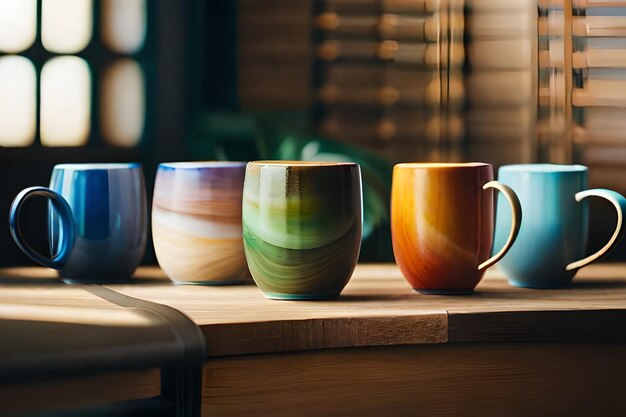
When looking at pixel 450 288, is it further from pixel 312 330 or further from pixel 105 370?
pixel 105 370

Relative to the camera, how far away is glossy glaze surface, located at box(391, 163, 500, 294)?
1162 millimetres

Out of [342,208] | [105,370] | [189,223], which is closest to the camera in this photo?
[105,370]

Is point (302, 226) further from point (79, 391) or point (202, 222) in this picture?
point (79, 391)

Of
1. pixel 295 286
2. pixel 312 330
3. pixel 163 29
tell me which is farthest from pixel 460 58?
pixel 312 330

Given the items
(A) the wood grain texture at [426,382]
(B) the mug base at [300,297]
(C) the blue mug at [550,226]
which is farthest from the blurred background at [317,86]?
(A) the wood grain texture at [426,382]

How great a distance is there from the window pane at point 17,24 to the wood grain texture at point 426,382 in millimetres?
729

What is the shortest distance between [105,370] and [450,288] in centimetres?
47

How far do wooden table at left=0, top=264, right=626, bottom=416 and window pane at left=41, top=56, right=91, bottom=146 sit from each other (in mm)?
463

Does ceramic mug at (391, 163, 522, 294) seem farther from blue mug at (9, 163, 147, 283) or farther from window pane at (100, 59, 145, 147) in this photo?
window pane at (100, 59, 145, 147)

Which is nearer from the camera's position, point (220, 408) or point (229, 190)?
point (220, 408)

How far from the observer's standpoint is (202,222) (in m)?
1.24

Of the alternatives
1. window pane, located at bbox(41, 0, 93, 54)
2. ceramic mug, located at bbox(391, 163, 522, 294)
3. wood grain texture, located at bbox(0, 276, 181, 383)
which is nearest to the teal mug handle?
ceramic mug, located at bbox(391, 163, 522, 294)

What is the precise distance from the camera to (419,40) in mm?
1538

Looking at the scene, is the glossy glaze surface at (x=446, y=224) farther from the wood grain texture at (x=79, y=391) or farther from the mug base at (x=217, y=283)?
the wood grain texture at (x=79, y=391)
